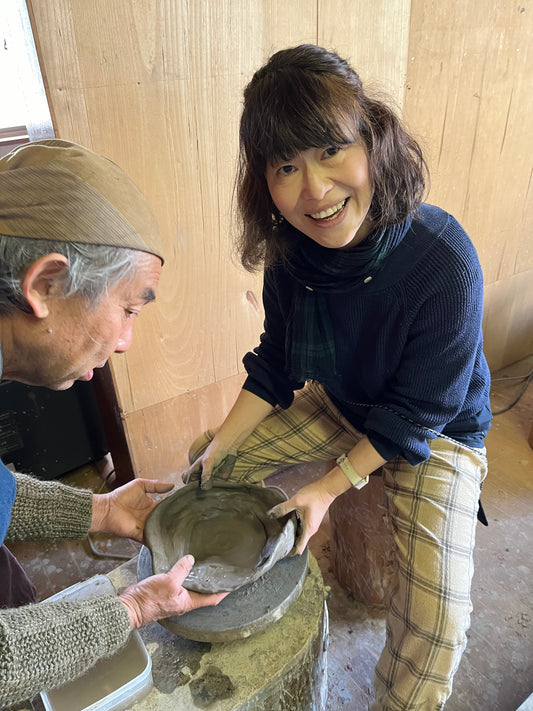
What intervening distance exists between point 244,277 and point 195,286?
0.66 ft

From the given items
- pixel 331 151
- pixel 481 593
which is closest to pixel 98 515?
pixel 331 151

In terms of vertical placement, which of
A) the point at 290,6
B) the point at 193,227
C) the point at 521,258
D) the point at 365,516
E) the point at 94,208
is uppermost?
the point at 290,6

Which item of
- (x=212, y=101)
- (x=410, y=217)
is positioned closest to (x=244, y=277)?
(x=212, y=101)

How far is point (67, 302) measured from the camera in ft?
2.93

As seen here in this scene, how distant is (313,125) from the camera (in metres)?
0.98

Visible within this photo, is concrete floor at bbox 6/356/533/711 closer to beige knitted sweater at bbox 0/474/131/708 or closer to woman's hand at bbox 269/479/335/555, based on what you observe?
woman's hand at bbox 269/479/335/555

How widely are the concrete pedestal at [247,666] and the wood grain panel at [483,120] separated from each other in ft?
6.07

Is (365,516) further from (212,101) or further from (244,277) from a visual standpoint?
(212,101)

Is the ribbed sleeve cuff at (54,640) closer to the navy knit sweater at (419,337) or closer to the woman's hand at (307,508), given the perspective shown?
the woman's hand at (307,508)

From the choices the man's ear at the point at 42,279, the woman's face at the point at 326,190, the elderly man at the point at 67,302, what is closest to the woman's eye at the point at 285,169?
the woman's face at the point at 326,190

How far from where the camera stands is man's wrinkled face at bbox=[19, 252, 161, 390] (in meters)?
0.91

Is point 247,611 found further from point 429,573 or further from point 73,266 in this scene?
point 73,266

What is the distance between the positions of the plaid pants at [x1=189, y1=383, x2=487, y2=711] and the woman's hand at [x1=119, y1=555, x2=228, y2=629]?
49 cm

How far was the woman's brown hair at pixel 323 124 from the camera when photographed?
99cm
